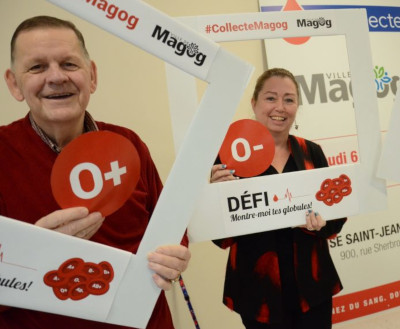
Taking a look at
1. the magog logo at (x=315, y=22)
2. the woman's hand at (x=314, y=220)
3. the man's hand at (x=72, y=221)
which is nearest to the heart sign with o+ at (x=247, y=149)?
the woman's hand at (x=314, y=220)

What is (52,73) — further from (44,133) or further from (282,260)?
(282,260)

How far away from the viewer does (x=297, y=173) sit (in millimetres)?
845

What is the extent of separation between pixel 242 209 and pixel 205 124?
301mm

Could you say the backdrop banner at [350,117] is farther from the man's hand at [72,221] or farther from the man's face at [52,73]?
the man's hand at [72,221]

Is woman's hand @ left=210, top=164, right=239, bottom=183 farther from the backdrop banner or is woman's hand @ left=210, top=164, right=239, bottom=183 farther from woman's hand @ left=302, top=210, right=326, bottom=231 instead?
the backdrop banner

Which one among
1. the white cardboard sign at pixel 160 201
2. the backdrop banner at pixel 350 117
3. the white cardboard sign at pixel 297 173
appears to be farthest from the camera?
the backdrop banner at pixel 350 117

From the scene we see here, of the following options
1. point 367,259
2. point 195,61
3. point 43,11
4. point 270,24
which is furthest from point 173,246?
point 367,259

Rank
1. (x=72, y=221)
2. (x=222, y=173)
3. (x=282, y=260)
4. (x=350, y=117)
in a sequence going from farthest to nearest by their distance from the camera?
(x=350, y=117) < (x=282, y=260) < (x=222, y=173) < (x=72, y=221)

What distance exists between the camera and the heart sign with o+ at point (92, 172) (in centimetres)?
55

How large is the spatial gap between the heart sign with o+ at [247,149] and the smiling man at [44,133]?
11.1 inches

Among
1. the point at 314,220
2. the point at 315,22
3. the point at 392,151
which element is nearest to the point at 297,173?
the point at 314,220

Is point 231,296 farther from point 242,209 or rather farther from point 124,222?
point 124,222

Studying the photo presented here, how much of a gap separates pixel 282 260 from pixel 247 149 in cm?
33

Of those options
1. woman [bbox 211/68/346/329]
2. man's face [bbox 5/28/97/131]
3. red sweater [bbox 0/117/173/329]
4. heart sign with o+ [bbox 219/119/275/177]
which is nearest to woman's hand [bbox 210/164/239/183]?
heart sign with o+ [bbox 219/119/275/177]
